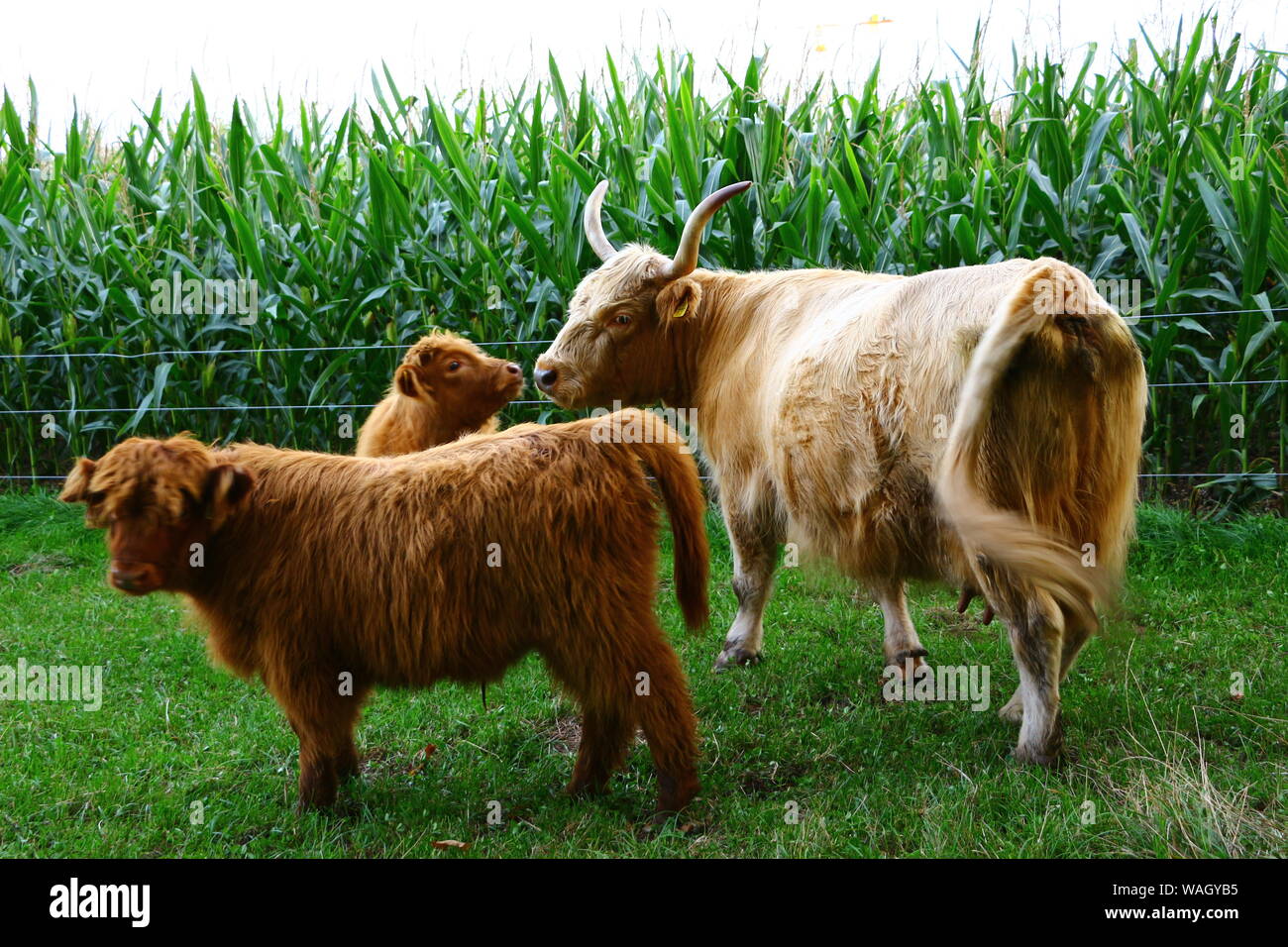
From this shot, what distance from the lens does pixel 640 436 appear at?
372 cm

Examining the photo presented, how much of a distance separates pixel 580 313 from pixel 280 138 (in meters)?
4.49

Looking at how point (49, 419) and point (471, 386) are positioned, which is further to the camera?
point (49, 419)

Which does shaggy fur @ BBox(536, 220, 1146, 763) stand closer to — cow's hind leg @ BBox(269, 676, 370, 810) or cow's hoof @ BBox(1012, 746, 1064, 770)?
cow's hoof @ BBox(1012, 746, 1064, 770)

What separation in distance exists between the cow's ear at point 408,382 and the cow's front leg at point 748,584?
1551mm

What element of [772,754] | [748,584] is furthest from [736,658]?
[772,754]

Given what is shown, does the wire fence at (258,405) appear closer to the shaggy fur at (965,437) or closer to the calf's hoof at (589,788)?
the shaggy fur at (965,437)

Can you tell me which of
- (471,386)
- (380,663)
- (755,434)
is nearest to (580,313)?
(471,386)

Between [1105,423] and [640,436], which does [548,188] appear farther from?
[1105,423]

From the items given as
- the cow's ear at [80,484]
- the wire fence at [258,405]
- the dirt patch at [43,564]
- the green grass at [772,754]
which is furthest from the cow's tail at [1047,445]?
the dirt patch at [43,564]

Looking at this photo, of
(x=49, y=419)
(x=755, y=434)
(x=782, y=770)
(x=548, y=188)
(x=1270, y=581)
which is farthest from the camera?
(x=49, y=419)

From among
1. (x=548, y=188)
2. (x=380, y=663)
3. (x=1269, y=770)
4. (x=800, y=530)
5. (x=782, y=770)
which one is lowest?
(x=782, y=770)

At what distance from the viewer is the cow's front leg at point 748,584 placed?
5.14m

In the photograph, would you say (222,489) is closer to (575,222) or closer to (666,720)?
(666,720)

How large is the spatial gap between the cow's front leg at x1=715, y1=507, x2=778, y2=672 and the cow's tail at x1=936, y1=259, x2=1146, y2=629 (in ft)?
5.22
